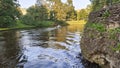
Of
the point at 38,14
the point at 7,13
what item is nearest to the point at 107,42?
the point at 7,13

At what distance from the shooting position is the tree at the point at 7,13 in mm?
42747

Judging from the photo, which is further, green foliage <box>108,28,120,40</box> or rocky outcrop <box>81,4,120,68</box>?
green foliage <box>108,28,120,40</box>

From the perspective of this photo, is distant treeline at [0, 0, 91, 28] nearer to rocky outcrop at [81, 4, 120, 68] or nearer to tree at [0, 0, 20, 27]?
tree at [0, 0, 20, 27]

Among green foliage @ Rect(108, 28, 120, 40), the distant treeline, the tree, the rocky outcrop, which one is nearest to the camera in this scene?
the rocky outcrop

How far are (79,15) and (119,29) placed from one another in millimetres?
87114

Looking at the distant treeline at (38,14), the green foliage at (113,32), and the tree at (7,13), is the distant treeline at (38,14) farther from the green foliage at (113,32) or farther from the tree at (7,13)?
the green foliage at (113,32)

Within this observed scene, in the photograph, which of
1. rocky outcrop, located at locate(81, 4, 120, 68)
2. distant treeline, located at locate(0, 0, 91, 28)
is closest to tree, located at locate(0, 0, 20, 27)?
distant treeline, located at locate(0, 0, 91, 28)

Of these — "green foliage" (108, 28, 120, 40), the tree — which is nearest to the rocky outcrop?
"green foliage" (108, 28, 120, 40)

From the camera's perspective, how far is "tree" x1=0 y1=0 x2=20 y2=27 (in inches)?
1683

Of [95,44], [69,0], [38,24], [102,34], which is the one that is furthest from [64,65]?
[69,0]

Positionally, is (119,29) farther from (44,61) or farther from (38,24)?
(38,24)

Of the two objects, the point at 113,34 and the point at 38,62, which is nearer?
the point at 113,34

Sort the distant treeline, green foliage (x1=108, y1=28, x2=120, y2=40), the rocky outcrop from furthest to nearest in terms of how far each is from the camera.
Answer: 1. the distant treeline
2. green foliage (x1=108, y1=28, x2=120, y2=40)
3. the rocky outcrop

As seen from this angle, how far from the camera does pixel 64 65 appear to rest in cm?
1081
